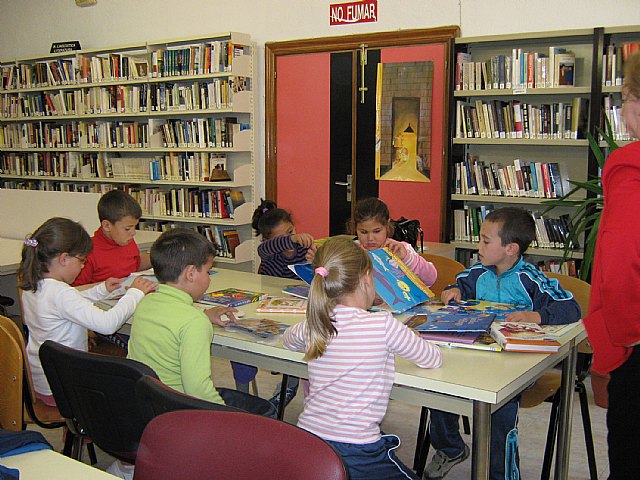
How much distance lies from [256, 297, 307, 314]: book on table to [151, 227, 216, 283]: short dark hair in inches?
13.4

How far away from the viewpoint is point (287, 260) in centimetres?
341

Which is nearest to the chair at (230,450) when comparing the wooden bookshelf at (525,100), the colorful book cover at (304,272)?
the colorful book cover at (304,272)

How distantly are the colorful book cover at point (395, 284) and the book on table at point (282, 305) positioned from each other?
0.29 meters

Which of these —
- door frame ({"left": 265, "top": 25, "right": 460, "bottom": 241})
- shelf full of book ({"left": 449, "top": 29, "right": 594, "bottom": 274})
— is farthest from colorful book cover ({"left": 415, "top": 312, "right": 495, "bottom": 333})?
door frame ({"left": 265, "top": 25, "right": 460, "bottom": 241})

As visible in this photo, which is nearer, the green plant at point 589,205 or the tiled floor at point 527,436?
the tiled floor at point 527,436

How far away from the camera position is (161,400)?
1581 mm

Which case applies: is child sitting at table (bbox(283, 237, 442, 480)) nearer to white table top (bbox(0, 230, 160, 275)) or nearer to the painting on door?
white table top (bbox(0, 230, 160, 275))

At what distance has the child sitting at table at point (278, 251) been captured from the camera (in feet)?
10.5

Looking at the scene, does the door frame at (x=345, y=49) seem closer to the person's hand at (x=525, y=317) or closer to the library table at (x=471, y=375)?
the person's hand at (x=525, y=317)

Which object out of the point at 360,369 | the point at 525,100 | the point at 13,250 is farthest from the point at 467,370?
the point at 525,100

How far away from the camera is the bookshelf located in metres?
6.05

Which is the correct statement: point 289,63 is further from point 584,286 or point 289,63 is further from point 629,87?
point 629,87

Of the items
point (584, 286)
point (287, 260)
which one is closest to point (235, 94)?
point (287, 260)

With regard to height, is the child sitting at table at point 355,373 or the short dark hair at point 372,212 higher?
the short dark hair at point 372,212
